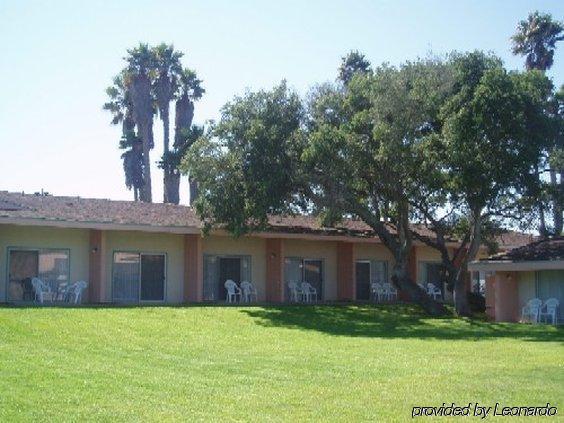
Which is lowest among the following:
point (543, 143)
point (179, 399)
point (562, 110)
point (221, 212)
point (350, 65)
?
point (179, 399)

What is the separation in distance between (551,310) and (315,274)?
1037 centimetres

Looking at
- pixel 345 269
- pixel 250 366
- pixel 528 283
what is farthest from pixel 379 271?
pixel 250 366

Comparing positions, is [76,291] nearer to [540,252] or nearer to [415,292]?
[415,292]

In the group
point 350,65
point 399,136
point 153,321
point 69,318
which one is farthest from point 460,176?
point 350,65

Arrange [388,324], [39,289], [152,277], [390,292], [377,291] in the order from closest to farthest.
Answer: [388,324] → [39,289] → [152,277] → [377,291] → [390,292]

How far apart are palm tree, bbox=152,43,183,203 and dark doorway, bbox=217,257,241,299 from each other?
55.3 feet

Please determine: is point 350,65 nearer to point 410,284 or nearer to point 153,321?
point 410,284

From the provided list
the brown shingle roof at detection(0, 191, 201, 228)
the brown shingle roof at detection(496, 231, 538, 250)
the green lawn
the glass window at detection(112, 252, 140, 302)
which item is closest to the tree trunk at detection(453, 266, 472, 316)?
the green lawn

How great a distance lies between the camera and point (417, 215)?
99.3 feet

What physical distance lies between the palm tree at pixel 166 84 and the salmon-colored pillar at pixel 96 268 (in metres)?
19.7

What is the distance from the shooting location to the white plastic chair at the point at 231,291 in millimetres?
29766

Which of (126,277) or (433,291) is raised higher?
(126,277)

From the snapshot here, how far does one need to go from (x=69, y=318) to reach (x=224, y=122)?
9.43m

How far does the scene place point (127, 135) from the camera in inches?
1924
